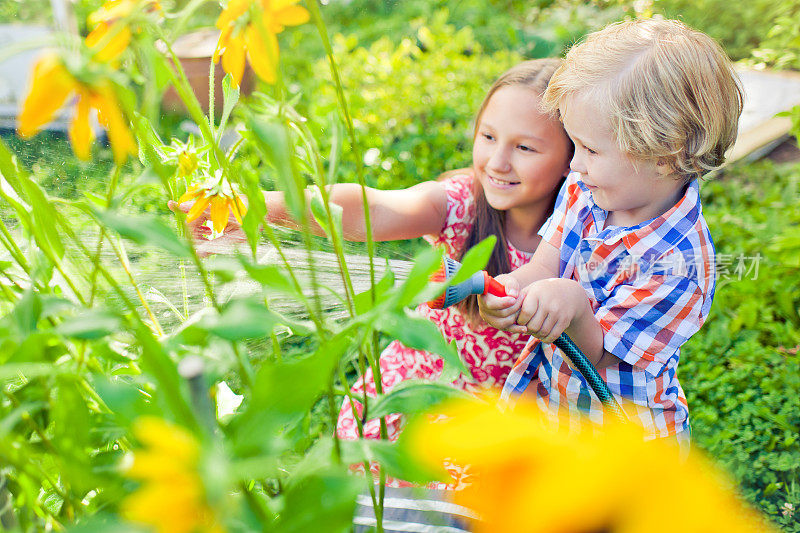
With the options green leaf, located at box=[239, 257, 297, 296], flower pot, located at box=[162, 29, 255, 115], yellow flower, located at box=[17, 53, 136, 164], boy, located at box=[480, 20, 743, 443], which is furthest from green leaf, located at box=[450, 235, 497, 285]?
flower pot, located at box=[162, 29, 255, 115]

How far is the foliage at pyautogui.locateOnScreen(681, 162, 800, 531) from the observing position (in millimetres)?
1426

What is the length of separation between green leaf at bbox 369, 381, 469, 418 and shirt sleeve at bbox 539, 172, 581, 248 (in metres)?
0.72

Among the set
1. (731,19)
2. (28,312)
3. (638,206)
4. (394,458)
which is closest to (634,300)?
(638,206)

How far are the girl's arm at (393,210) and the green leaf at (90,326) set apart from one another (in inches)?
28.7

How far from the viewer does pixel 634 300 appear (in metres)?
0.98

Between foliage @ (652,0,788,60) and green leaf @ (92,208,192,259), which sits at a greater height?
green leaf @ (92,208,192,259)

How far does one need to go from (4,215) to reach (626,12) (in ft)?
11.0

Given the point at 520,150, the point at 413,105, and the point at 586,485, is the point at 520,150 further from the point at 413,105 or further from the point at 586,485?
the point at 413,105

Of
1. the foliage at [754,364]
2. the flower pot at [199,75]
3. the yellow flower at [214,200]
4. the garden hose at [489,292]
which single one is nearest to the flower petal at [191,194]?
the yellow flower at [214,200]

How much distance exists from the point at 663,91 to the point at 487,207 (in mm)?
393

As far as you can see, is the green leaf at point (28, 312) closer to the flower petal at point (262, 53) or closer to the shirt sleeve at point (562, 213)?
the flower petal at point (262, 53)

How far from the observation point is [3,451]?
0.35 metres

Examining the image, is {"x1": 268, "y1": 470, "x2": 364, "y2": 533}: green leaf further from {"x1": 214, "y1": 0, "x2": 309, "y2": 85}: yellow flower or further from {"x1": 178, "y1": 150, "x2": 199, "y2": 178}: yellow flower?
{"x1": 178, "y1": 150, "x2": 199, "y2": 178}: yellow flower

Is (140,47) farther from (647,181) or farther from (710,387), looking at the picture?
(710,387)
